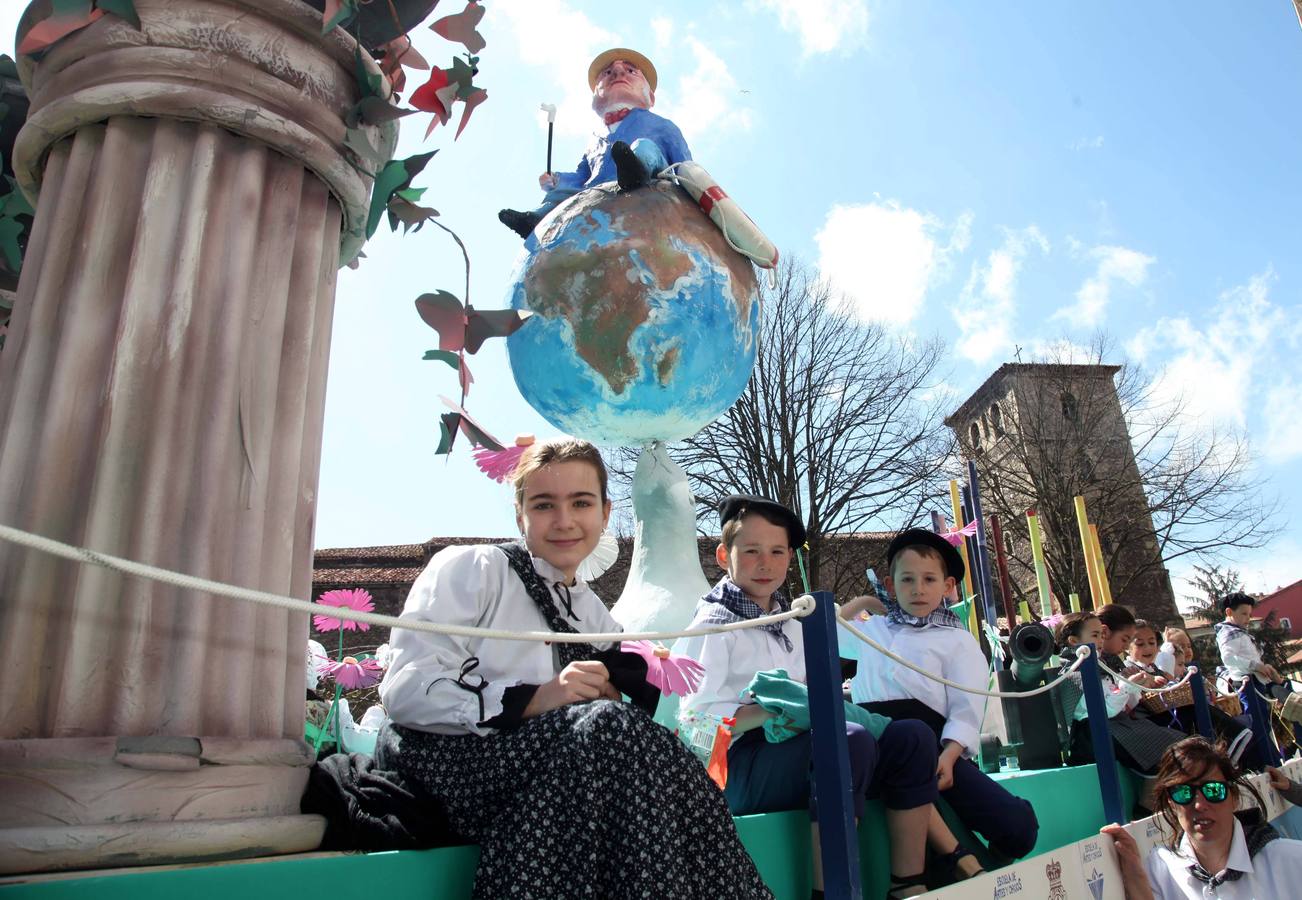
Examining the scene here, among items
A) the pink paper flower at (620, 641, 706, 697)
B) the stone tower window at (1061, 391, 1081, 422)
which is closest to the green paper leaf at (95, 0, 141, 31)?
the pink paper flower at (620, 641, 706, 697)

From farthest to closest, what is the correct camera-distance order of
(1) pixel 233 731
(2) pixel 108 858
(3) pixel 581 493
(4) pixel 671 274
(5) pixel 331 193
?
1. (4) pixel 671 274
2. (3) pixel 581 493
3. (5) pixel 331 193
4. (1) pixel 233 731
5. (2) pixel 108 858

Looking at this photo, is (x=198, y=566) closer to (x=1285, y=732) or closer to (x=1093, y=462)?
(x=1285, y=732)

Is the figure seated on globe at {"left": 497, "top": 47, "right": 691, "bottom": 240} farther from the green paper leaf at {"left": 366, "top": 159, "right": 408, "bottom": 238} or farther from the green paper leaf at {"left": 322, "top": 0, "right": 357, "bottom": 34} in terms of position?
the green paper leaf at {"left": 322, "top": 0, "right": 357, "bottom": 34}

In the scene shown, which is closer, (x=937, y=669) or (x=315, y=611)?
(x=315, y=611)

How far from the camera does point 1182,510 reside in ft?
58.1

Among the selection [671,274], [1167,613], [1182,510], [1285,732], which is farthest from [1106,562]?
[671,274]

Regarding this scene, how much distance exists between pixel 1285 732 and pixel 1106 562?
9112mm

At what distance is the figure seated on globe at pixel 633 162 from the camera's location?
4430 mm

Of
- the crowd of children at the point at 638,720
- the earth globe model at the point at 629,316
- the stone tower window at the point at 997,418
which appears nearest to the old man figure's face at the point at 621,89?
the earth globe model at the point at 629,316

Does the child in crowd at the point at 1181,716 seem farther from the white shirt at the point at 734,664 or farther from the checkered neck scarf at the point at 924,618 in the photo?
the white shirt at the point at 734,664

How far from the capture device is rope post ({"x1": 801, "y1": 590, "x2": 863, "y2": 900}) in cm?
200

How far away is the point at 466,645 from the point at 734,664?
1.04m

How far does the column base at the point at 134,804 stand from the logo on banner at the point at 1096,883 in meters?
2.82

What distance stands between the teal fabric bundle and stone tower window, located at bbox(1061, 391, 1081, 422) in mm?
19032
